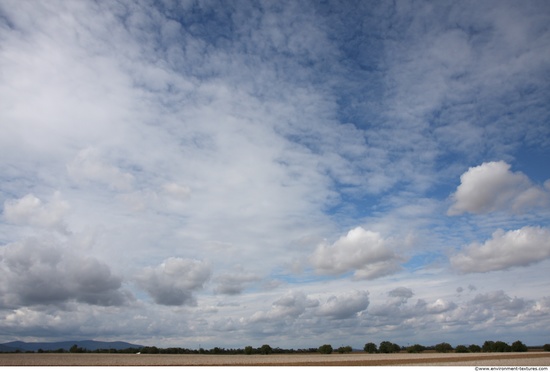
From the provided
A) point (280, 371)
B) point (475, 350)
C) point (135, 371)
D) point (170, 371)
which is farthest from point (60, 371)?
point (475, 350)

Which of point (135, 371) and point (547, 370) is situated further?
point (135, 371)

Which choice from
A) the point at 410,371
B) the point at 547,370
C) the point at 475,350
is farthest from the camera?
the point at 475,350

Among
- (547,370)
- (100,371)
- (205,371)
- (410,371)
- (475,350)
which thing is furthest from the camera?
(475,350)

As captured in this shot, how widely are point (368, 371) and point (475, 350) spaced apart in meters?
166

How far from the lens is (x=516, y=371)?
63562mm

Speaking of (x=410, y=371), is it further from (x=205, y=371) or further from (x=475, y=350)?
(x=475, y=350)

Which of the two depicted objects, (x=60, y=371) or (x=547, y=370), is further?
(x=60, y=371)

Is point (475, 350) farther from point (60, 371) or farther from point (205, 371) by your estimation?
point (60, 371)

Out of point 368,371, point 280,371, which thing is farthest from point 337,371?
point 280,371

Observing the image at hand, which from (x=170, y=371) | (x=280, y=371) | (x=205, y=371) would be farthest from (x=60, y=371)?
(x=280, y=371)

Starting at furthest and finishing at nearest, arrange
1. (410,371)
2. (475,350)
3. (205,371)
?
(475,350) → (205,371) → (410,371)

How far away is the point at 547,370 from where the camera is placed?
59.4m

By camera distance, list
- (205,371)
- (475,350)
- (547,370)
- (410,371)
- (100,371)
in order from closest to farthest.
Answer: (547,370) → (410,371) → (100,371) → (205,371) → (475,350)

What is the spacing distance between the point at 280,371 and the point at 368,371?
13818 millimetres
